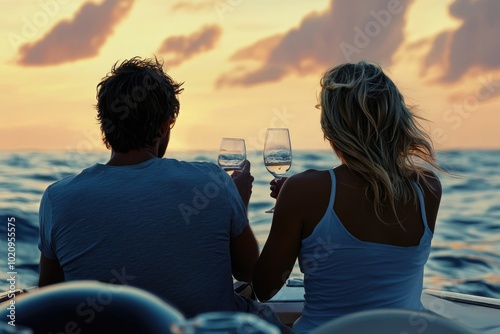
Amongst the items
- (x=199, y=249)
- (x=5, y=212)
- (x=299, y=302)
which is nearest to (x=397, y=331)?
(x=199, y=249)

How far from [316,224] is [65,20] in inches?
514

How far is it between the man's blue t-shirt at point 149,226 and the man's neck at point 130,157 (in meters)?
0.07

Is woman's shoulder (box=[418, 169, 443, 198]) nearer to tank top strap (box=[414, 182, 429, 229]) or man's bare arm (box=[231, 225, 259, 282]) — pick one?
tank top strap (box=[414, 182, 429, 229])

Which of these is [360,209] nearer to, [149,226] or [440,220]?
[149,226]

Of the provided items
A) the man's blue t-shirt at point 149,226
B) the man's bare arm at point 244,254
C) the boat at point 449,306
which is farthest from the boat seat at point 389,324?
the boat at point 449,306

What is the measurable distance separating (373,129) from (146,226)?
0.73 meters

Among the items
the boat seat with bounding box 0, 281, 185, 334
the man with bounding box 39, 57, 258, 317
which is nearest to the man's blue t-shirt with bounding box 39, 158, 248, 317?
the man with bounding box 39, 57, 258, 317

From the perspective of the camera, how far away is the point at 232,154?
8.56 feet

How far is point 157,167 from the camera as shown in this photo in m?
2.08

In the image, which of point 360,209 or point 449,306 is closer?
point 360,209

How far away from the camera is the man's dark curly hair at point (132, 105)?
2197mm

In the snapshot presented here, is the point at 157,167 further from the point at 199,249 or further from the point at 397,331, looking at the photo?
the point at 397,331

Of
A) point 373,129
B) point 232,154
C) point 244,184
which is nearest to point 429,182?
point 373,129

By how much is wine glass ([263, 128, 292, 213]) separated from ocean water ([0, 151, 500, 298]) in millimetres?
592
